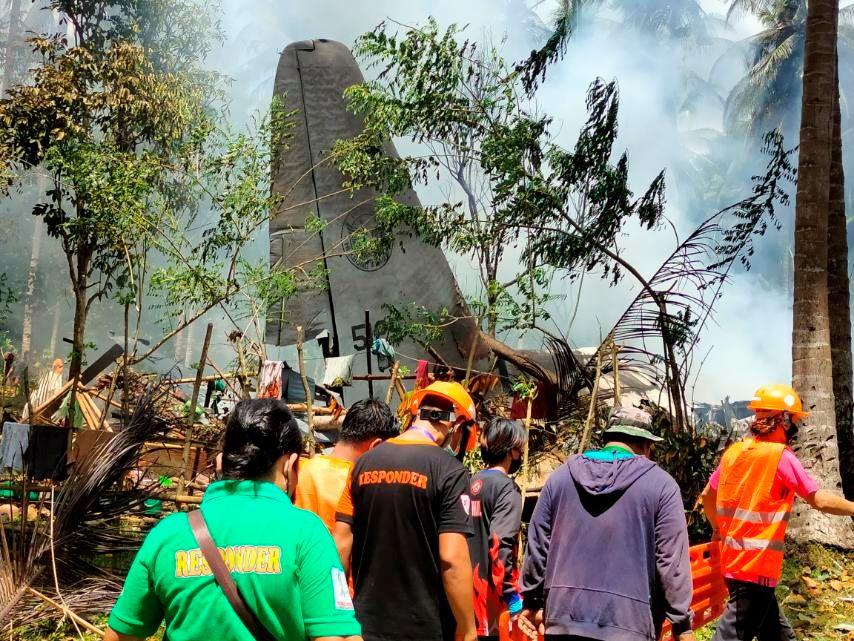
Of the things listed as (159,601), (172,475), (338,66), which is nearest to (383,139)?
(172,475)

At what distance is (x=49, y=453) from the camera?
7227mm

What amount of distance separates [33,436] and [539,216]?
7463 millimetres

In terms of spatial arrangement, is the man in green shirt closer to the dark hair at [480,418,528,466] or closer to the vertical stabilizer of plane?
the dark hair at [480,418,528,466]

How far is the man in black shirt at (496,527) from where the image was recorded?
414 centimetres

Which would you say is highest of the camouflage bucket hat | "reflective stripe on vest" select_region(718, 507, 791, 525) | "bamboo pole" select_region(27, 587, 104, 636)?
the camouflage bucket hat

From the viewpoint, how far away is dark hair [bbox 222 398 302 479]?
2.27 metres

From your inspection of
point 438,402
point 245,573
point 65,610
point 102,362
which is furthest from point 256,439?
point 102,362

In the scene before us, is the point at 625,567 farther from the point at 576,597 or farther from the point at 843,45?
the point at 843,45

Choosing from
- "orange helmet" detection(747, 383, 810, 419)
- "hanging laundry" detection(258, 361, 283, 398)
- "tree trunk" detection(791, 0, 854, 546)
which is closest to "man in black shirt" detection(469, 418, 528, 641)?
"orange helmet" detection(747, 383, 810, 419)

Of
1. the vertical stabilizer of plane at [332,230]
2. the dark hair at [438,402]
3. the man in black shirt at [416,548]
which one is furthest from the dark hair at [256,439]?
the vertical stabilizer of plane at [332,230]

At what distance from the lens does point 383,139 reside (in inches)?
534

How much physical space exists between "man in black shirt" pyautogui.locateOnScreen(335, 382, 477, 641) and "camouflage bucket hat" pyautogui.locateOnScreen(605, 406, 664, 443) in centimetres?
72

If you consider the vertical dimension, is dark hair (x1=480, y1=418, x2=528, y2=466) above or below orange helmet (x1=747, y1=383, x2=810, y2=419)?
below

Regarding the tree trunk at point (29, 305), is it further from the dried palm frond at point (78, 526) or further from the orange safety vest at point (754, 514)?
the orange safety vest at point (754, 514)
